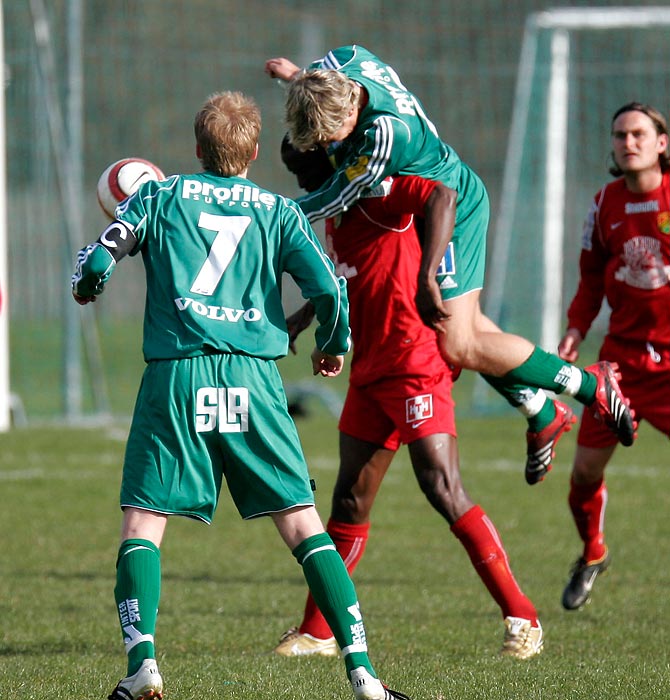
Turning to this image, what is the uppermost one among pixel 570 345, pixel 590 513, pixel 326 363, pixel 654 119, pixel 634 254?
pixel 654 119

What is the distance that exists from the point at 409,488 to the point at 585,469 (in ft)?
12.3

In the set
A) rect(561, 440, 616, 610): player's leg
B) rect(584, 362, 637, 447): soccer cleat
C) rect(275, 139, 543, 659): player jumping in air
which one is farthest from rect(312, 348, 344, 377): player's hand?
rect(561, 440, 616, 610): player's leg

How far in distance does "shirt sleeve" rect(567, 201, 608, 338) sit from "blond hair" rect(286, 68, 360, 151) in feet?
6.77

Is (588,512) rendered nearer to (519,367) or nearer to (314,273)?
(519,367)

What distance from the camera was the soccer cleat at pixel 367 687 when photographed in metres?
3.92

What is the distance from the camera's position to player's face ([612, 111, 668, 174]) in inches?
241

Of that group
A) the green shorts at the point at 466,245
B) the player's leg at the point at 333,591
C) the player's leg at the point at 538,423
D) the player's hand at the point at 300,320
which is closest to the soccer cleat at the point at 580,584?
the player's leg at the point at 538,423

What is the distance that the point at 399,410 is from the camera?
5.34 meters

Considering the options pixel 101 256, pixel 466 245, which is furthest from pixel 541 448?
pixel 101 256

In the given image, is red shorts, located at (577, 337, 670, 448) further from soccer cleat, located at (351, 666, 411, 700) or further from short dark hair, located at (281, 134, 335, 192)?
soccer cleat, located at (351, 666, 411, 700)

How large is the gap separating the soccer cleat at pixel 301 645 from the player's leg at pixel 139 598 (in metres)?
1.39

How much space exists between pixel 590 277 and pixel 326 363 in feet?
8.33

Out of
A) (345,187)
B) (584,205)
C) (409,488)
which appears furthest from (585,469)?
(584,205)

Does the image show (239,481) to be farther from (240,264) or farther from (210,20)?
(210,20)
